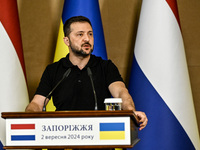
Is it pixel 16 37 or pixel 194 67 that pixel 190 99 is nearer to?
pixel 194 67

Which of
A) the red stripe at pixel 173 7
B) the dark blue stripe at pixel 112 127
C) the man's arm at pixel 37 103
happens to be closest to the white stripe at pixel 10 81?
the man's arm at pixel 37 103

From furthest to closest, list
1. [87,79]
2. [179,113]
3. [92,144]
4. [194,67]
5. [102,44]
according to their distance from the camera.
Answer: [194,67] → [102,44] → [179,113] → [87,79] → [92,144]

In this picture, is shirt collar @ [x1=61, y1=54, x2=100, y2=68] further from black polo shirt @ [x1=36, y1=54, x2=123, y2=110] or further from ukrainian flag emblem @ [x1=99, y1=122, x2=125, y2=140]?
ukrainian flag emblem @ [x1=99, y1=122, x2=125, y2=140]

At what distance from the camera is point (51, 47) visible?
3.89 meters

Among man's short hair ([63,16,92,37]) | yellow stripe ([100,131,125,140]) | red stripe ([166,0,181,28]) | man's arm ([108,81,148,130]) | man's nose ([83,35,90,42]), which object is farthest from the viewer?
red stripe ([166,0,181,28])

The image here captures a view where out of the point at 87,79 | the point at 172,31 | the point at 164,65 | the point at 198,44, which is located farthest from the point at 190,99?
the point at 87,79

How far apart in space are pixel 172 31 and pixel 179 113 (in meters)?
0.69

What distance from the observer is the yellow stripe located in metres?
1.55

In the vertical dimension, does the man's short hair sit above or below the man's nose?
above

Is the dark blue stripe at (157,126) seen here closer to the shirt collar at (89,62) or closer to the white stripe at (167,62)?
the white stripe at (167,62)

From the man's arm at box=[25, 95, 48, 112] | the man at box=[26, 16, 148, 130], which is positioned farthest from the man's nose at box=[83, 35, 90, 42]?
the man's arm at box=[25, 95, 48, 112]

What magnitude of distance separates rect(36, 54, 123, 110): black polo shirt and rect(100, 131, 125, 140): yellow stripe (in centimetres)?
63

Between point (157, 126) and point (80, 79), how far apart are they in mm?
1108

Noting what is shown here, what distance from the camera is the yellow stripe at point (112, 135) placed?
1.55 metres
